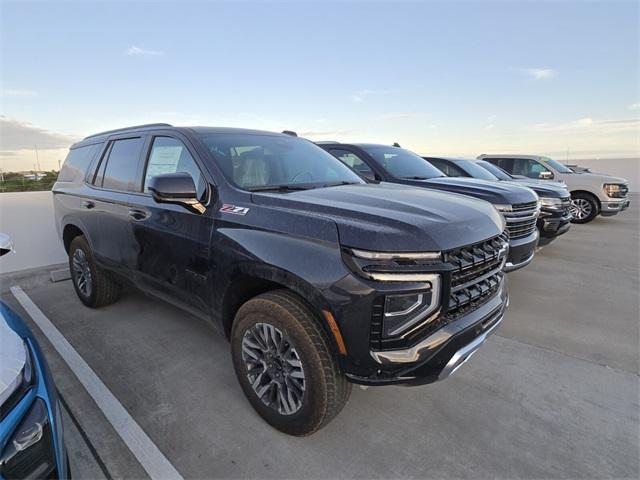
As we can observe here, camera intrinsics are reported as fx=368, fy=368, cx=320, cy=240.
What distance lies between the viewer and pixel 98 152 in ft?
13.1

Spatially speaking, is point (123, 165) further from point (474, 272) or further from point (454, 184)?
point (454, 184)

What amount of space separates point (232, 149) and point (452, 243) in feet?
5.95

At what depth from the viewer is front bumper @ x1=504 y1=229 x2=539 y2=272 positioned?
441cm

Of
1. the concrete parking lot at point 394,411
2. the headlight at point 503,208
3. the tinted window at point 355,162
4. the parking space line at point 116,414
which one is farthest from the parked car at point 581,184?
the parking space line at point 116,414

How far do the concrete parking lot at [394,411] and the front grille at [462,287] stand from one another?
0.83 metres

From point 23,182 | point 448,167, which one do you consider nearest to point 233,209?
point 448,167

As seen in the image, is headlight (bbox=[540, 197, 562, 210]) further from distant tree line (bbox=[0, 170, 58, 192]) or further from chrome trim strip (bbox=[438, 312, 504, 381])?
distant tree line (bbox=[0, 170, 58, 192])

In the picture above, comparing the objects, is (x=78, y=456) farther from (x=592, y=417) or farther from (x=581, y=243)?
(x=581, y=243)

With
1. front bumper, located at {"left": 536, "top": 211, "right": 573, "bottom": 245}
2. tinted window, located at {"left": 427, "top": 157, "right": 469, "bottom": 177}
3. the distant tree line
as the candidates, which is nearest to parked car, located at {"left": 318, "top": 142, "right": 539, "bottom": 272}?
front bumper, located at {"left": 536, "top": 211, "right": 573, "bottom": 245}

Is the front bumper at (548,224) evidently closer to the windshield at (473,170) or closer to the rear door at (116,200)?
the windshield at (473,170)

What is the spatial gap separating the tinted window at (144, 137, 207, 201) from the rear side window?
1.28m

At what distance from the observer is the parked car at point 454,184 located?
4.60 m

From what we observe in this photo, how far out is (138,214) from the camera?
3.17 meters

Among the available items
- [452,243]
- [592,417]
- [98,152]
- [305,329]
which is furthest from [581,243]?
[98,152]
